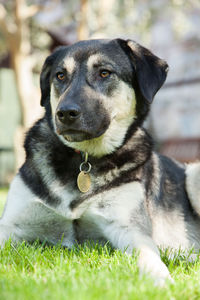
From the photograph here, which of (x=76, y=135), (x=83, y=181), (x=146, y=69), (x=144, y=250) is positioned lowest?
(x=144, y=250)

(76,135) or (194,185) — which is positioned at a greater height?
(76,135)

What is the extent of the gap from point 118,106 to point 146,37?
29.1 feet

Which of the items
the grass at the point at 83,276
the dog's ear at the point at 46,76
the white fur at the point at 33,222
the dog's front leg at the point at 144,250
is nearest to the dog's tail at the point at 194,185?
the grass at the point at 83,276

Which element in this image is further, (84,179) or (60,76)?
(60,76)

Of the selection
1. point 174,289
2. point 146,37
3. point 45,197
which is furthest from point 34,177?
point 146,37

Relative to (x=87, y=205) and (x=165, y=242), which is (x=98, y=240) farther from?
(x=165, y=242)

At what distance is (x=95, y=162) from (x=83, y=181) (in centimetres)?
26

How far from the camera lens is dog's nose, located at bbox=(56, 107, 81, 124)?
2855mm

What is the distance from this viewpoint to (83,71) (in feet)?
10.7

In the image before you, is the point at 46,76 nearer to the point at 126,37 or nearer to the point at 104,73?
the point at 104,73

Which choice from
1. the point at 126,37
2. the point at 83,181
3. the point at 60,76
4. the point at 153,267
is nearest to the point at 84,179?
the point at 83,181

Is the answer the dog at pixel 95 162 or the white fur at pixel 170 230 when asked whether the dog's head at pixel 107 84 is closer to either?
the dog at pixel 95 162

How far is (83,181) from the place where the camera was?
314 centimetres

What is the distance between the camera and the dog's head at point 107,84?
3.15 metres
